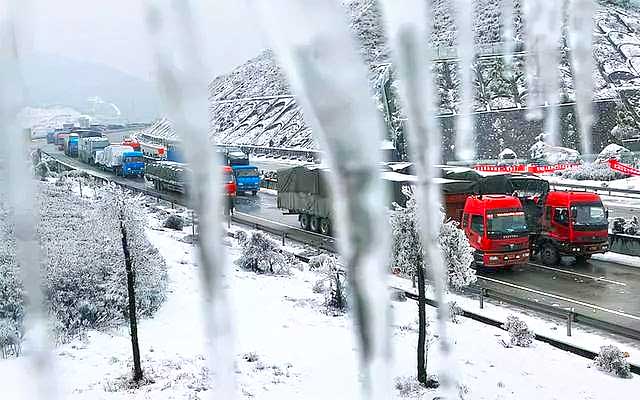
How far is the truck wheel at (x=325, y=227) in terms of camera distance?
17031 millimetres

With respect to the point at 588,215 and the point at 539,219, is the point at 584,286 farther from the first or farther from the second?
the point at 539,219

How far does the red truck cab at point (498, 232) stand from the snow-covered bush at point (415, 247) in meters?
4.40

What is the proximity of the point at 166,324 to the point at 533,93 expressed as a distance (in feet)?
132

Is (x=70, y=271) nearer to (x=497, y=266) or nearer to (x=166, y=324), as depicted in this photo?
→ (x=166, y=324)

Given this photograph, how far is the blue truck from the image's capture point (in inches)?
1029

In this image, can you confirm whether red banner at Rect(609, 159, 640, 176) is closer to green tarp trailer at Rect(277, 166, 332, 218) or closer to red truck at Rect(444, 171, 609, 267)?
red truck at Rect(444, 171, 609, 267)

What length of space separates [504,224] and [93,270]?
26.4 feet

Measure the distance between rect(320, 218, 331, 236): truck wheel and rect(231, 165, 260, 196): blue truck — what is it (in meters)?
9.01

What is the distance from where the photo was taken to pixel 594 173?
27.7 meters

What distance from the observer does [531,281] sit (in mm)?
12445

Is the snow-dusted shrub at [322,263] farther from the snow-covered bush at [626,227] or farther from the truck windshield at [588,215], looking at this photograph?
the snow-covered bush at [626,227]

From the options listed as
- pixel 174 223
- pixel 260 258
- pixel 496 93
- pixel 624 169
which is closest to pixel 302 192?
pixel 174 223

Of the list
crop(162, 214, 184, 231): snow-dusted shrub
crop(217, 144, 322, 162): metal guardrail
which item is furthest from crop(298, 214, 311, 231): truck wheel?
crop(217, 144, 322, 162): metal guardrail

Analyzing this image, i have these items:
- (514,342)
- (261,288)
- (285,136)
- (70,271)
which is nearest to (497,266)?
(514,342)
